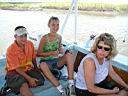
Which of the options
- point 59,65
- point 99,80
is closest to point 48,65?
point 59,65

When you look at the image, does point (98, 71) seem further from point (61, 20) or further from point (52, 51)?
point (61, 20)

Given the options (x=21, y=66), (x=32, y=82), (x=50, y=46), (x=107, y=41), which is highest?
(x=107, y=41)

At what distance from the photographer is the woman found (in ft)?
5.84

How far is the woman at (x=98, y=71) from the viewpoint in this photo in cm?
178

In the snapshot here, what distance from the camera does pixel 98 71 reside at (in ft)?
6.25

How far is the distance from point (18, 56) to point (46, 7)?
13.1 m

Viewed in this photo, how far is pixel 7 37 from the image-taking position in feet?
29.8

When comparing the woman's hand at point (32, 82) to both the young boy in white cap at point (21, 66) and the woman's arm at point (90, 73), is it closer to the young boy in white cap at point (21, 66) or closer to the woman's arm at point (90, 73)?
the young boy in white cap at point (21, 66)

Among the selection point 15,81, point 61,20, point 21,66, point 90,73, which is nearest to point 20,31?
point 21,66

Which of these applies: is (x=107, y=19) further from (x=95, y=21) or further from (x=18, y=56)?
(x=18, y=56)

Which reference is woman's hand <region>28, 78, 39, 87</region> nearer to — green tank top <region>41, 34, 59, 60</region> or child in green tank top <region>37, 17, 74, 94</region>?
child in green tank top <region>37, 17, 74, 94</region>

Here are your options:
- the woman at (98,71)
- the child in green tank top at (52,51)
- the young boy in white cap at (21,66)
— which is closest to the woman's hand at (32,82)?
the young boy in white cap at (21,66)

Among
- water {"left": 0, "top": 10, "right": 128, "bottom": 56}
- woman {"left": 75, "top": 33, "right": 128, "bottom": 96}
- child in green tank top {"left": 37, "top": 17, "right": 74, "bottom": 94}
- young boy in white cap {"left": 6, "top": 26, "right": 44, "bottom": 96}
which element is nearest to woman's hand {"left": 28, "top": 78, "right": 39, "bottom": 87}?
young boy in white cap {"left": 6, "top": 26, "right": 44, "bottom": 96}

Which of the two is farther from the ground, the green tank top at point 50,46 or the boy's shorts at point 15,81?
the green tank top at point 50,46
